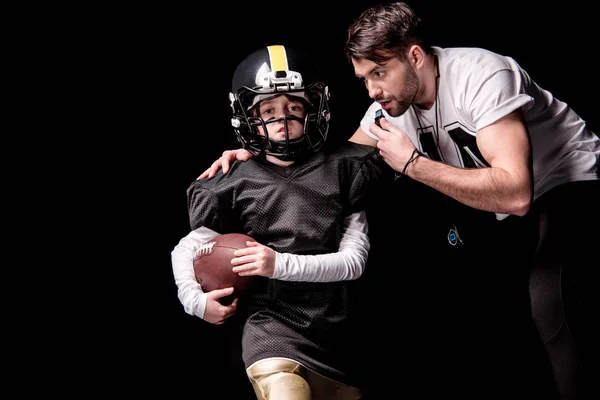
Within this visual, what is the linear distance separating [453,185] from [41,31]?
1729 millimetres

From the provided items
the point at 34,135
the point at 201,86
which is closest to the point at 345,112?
the point at 201,86

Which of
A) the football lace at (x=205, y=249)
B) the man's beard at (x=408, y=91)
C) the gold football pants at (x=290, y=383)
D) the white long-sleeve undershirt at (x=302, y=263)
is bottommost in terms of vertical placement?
the gold football pants at (x=290, y=383)


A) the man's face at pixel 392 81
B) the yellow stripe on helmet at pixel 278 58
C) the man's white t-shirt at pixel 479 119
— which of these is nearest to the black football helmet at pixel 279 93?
A: the yellow stripe on helmet at pixel 278 58

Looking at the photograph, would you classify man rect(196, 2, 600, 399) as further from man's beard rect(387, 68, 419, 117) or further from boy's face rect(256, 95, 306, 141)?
boy's face rect(256, 95, 306, 141)

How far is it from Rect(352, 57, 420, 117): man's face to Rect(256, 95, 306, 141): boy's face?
0.91 ft

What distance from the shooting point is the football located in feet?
7.77

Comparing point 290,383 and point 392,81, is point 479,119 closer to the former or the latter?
point 392,81

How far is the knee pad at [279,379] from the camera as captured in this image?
2.26 metres

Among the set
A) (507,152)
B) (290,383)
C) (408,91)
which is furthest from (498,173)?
(290,383)

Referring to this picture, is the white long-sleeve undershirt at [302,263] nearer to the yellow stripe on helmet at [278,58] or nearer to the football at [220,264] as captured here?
the football at [220,264]

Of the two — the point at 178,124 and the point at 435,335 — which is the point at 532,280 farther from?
the point at 178,124

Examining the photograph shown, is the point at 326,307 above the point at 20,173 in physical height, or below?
below

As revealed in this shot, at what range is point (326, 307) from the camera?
8.13 ft

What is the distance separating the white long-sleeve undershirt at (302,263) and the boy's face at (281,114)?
0.36m
